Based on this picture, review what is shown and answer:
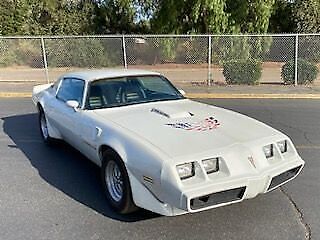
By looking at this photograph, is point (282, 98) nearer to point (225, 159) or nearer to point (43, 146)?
point (43, 146)

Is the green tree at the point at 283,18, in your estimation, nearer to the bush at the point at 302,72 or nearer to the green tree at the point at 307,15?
the green tree at the point at 307,15

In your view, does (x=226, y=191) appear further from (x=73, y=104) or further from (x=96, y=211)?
(x=73, y=104)

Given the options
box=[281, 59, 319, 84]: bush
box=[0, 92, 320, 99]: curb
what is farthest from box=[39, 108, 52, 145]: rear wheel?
box=[281, 59, 319, 84]: bush

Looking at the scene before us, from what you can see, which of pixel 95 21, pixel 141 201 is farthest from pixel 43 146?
pixel 95 21

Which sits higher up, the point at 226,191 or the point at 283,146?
the point at 283,146

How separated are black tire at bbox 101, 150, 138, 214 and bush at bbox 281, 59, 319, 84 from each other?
1097 centimetres

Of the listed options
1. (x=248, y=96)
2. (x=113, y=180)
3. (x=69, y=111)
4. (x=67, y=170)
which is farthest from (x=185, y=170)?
(x=248, y=96)

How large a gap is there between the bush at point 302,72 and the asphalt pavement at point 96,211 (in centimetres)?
810

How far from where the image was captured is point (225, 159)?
10.5ft

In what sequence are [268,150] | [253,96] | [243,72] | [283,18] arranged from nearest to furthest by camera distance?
[268,150] < [253,96] < [243,72] < [283,18]

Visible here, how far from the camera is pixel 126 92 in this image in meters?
4.81

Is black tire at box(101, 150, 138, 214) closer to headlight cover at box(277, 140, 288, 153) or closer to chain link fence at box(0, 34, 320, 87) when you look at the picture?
headlight cover at box(277, 140, 288, 153)

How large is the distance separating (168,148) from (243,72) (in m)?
10.9

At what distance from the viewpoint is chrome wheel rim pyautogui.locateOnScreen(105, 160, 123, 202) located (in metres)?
3.73
